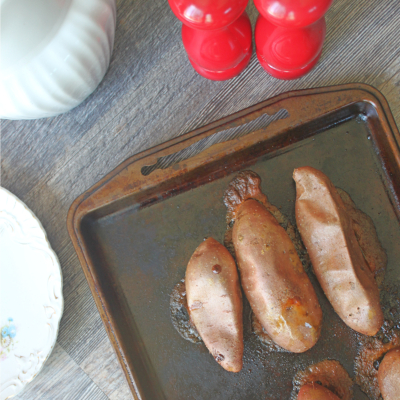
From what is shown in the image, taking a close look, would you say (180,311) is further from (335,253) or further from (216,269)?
(335,253)

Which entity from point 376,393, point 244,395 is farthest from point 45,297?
point 376,393

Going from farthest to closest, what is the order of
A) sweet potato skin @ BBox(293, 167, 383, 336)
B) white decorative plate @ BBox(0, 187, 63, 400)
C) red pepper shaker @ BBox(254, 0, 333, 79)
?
white decorative plate @ BBox(0, 187, 63, 400) < sweet potato skin @ BBox(293, 167, 383, 336) < red pepper shaker @ BBox(254, 0, 333, 79)

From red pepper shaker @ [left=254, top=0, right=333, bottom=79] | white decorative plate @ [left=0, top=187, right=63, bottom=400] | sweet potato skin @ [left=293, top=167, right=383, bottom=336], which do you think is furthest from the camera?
white decorative plate @ [left=0, top=187, right=63, bottom=400]

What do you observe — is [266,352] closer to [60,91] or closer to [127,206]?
[127,206]

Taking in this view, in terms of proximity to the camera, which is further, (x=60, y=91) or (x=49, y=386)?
(x=49, y=386)

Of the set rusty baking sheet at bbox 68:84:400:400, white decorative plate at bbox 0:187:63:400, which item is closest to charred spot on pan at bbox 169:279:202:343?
rusty baking sheet at bbox 68:84:400:400

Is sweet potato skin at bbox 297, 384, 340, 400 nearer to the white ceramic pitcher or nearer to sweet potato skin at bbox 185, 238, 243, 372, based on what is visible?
sweet potato skin at bbox 185, 238, 243, 372

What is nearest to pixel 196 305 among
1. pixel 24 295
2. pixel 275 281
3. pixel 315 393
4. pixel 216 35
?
pixel 275 281
